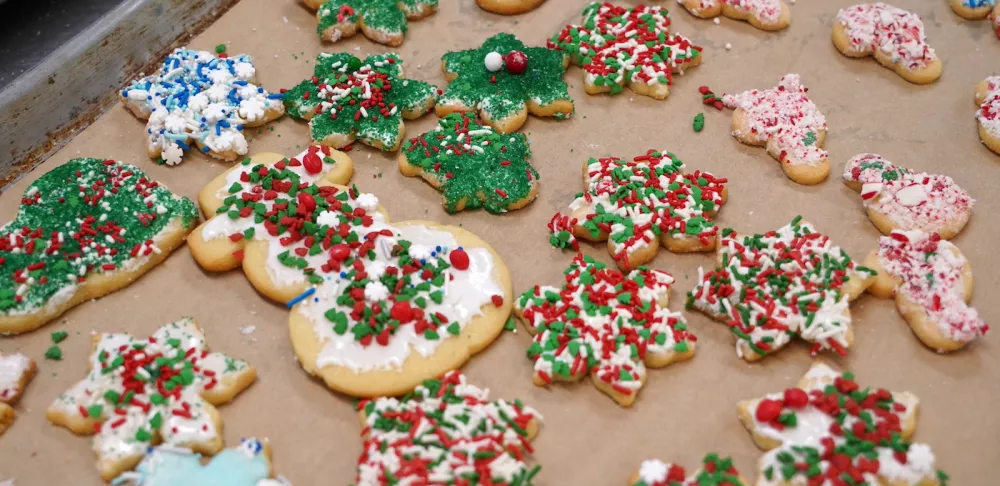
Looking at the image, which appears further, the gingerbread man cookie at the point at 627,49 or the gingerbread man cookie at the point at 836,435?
the gingerbread man cookie at the point at 627,49

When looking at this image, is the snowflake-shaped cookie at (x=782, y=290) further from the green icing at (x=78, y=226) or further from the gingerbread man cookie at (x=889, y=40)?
the green icing at (x=78, y=226)

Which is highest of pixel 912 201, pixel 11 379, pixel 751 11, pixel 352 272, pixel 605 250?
pixel 751 11

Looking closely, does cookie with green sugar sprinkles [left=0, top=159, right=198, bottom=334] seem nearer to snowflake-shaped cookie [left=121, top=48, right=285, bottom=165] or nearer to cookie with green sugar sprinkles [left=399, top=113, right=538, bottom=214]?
snowflake-shaped cookie [left=121, top=48, right=285, bottom=165]

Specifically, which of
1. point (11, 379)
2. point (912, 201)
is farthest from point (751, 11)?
point (11, 379)

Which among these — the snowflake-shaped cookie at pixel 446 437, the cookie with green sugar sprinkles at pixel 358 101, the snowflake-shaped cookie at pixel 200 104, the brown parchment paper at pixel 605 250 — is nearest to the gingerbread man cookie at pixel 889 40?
the brown parchment paper at pixel 605 250

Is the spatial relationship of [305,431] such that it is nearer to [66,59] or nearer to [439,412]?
[439,412]

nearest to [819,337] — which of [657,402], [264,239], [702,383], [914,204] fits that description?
[702,383]

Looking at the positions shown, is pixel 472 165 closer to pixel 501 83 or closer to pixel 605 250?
pixel 501 83

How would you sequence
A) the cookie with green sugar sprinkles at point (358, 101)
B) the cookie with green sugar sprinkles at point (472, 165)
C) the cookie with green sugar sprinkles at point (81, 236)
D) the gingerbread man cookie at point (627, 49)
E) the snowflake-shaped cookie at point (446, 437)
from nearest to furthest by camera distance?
the snowflake-shaped cookie at point (446, 437) < the cookie with green sugar sprinkles at point (81, 236) < the cookie with green sugar sprinkles at point (472, 165) < the cookie with green sugar sprinkles at point (358, 101) < the gingerbread man cookie at point (627, 49)
